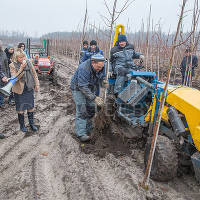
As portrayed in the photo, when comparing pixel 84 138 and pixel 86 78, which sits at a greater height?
pixel 86 78

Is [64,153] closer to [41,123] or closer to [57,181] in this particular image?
[57,181]

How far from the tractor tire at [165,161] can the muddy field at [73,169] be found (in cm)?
15

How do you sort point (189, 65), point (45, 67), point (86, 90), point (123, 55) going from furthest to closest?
point (45, 67), point (189, 65), point (123, 55), point (86, 90)

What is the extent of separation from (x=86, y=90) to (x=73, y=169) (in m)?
1.34

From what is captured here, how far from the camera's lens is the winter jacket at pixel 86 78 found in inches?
146

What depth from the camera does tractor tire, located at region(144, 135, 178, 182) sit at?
2678mm

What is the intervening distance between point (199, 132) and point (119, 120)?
2.06 meters


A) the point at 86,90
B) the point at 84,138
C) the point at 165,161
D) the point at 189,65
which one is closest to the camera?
the point at 165,161

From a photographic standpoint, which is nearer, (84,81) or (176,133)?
(176,133)

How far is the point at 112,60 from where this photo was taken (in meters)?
4.72

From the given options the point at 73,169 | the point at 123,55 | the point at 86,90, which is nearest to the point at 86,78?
the point at 86,90

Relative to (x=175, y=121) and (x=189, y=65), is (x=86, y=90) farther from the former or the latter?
(x=189, y=65)

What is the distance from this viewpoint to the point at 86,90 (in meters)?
3.71

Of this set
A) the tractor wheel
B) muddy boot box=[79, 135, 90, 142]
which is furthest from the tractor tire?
the tractor wheel
